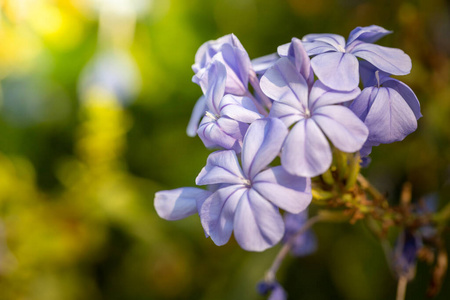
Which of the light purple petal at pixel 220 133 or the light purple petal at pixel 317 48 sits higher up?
the light purple petal at pixel 317 48

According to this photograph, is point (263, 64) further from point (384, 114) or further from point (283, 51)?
point (384, 114)

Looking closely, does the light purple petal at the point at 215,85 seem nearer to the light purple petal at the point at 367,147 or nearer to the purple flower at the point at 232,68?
the purple flower at the point at 232,68

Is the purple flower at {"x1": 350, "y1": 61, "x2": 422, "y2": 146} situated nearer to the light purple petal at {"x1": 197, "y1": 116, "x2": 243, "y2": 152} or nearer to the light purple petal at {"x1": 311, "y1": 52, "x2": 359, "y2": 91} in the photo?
the light purple petal at {"x1": 311, "y1": 52, "x2": 359, "y2": 91}

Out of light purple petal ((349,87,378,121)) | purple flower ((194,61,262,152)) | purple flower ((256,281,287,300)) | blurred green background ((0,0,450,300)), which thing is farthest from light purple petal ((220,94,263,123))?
blurred green background ((0,0,450,300))

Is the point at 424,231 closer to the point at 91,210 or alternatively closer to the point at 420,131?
the point at 420,131

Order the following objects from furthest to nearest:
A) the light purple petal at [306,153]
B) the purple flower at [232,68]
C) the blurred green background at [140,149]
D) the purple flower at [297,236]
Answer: the blurred green background at [140,149]
the purple flower at [297,236]
the purple flower at [232,68]
the light purple petal at [306,153]

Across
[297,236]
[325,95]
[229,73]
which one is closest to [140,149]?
[297,236]

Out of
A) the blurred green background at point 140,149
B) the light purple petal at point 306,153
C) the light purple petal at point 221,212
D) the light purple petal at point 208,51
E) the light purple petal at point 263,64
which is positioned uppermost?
the light purple petal at point 208,51

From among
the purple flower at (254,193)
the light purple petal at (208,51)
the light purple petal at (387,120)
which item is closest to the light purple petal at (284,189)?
the purple flower at (254,193)

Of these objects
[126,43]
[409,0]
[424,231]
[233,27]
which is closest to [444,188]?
[424,231]
